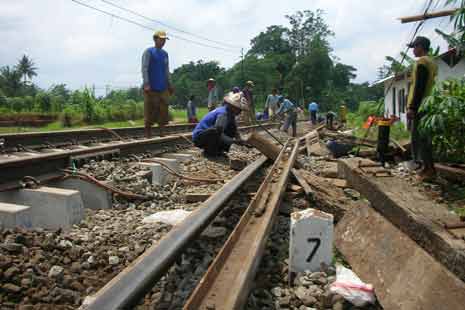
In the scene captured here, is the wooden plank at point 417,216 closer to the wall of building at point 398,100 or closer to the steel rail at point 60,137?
the steel rail at point 60,137

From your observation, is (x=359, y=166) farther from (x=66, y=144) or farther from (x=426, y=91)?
(x=66, y=144)

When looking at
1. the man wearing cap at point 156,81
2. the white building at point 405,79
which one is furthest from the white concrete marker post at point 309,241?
the white building at point 405,79

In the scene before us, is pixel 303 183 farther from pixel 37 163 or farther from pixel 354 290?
pixel 37 163

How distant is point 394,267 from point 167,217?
68.4 inches

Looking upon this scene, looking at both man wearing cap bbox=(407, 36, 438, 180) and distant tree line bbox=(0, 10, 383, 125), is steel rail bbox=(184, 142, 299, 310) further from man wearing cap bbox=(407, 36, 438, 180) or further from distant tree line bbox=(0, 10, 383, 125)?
distant tree line bbox=(0, 10, 383, 125)

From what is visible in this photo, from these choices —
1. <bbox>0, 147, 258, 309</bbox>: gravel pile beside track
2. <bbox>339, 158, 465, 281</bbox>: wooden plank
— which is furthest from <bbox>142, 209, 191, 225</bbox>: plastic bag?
<bbox>339, 158, 465, 281</bbox>: wooden plank

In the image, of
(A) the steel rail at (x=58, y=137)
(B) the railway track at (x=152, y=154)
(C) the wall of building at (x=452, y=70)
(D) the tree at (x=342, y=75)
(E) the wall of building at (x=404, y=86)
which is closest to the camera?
(B) the railway track at (x=152, y=154)

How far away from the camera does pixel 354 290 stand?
89.3 inches

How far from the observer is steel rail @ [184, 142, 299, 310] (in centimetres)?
176

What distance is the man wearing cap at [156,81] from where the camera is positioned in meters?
7.78

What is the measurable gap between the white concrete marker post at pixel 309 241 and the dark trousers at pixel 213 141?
3843 mm

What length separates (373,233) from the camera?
2904 mm

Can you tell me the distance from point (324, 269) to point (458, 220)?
890 mm

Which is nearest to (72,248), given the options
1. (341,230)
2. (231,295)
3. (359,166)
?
(231,295)
